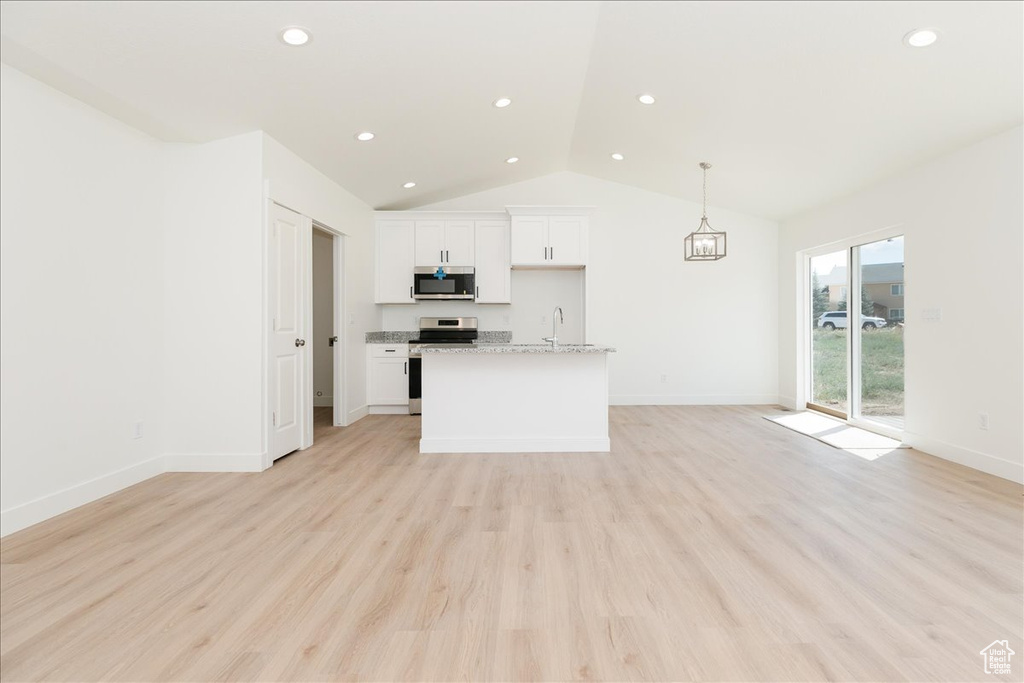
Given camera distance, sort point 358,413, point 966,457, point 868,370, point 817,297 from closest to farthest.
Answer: point 966,457
point 868,370
point 358,413
point 817,297

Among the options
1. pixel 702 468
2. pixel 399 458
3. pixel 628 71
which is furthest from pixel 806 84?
pixel 399 458

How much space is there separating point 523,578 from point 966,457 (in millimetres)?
3824

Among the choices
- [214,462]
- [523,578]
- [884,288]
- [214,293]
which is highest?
[884,288]

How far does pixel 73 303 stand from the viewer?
2928mm

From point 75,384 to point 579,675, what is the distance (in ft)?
10.8

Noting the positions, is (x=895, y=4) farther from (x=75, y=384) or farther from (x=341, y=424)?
(x=341, y=424)

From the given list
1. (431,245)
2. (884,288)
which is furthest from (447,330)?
(884,288)

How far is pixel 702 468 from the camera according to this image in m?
3.71

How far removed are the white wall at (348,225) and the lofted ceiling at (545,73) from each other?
19cm

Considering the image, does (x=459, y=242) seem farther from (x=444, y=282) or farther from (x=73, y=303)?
(x=73, y=303)

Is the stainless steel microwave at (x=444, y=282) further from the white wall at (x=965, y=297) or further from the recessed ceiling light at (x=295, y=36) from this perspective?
the white wall at (x=965, y=297)

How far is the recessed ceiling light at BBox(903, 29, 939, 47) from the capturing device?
264 cm

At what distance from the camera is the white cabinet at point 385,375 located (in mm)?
6168

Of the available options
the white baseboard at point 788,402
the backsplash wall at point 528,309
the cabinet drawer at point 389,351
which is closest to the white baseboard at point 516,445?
the cabinet drawer at point 389,351
